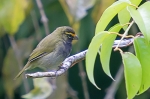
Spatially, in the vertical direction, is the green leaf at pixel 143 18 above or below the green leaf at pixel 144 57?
above

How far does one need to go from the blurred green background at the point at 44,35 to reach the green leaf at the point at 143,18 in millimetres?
1725

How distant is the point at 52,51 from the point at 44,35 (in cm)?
141

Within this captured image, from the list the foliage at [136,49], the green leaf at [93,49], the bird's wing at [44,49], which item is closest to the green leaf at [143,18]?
the foliage at [136,49]

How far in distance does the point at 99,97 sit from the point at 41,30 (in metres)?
1.10

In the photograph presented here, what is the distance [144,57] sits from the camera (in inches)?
48.5

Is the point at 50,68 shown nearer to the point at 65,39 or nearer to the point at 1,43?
the point at 65,39

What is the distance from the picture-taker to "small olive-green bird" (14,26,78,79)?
279 centimetres

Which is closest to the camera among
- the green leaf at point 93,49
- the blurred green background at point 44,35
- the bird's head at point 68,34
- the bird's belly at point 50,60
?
the green leaf at point 93,49

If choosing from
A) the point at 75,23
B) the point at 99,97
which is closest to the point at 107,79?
the point at 99,97

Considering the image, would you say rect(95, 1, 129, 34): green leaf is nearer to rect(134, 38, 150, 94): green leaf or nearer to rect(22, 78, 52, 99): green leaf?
rect(134, 38, 150, 94): green leaf

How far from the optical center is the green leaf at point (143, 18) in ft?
3.78

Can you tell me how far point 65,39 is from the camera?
119 inches

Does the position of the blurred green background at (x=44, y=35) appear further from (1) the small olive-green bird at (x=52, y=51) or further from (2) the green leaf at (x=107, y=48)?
(2) the green leaf at (x=107, y=48)

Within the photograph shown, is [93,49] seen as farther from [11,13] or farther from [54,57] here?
[11,13]
